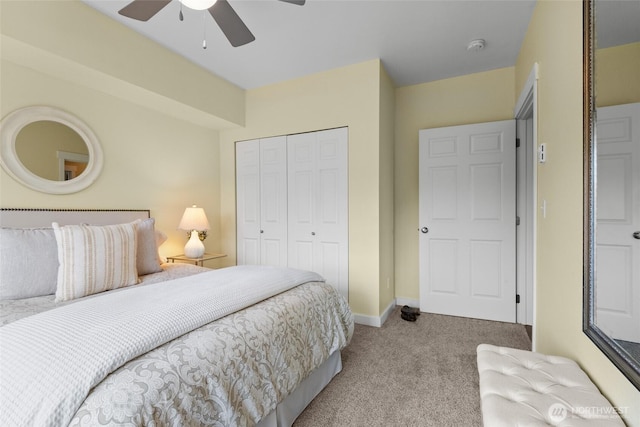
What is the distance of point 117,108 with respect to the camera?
8.82ft

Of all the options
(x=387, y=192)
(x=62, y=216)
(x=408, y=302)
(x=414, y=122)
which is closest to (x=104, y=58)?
(x=62, y=216)

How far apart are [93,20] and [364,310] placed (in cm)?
326

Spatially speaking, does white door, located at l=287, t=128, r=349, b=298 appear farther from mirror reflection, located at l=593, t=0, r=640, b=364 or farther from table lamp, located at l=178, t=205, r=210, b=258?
mirror reflection, located at l=593, t=0, r=640, b=364

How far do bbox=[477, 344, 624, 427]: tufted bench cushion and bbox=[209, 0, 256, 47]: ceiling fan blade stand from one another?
225 centimetres

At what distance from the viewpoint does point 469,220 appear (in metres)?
3.12

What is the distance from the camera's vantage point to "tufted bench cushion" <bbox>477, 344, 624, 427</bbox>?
35.6 inches

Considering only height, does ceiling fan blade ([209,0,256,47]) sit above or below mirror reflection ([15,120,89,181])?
above

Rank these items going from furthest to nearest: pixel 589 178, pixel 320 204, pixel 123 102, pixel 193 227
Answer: pixel 320 204, pixel 193 227, pixel 123 102, pixel 589 178

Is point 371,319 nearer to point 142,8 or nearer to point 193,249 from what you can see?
point 193,249

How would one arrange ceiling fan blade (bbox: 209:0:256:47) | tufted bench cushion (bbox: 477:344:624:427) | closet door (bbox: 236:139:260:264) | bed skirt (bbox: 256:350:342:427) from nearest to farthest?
tufted bench cushion (bbox: 477:344:624:427) < bed skirt (bbox: 256:350:342:427) < ceiling fan blade (bbox: 209:0:256:47) < closet door (bbox: 236:139:260:264)

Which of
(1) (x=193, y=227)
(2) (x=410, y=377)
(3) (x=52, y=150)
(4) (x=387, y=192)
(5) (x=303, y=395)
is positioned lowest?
(2) (x=410, y=377)

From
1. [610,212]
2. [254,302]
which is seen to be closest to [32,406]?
[254,302]

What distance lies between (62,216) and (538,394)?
9.96 feet

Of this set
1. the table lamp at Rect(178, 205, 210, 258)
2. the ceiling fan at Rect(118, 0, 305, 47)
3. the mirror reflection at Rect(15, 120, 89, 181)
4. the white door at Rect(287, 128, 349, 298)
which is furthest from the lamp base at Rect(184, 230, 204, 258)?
the ceiling fan at Rect(118, 0, 305, 47)
